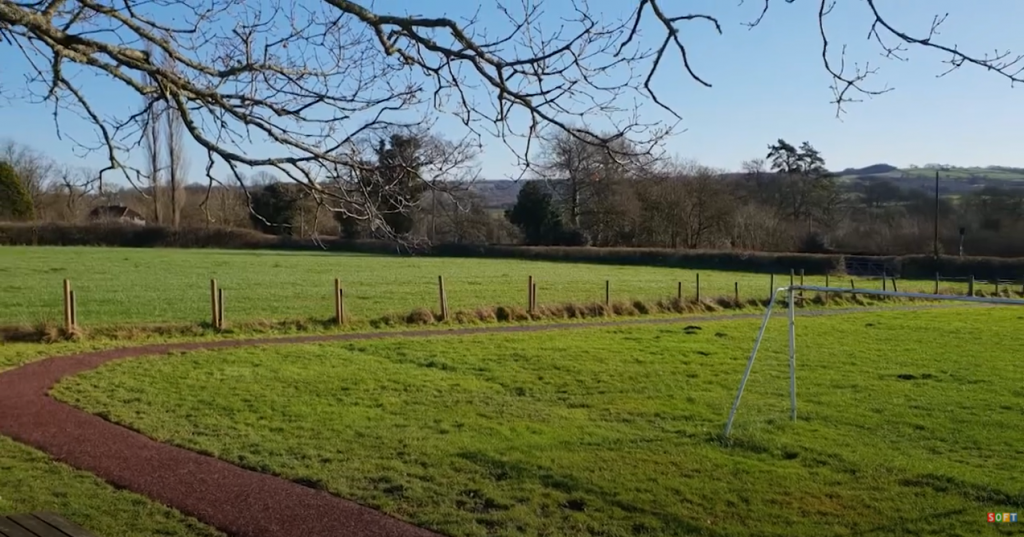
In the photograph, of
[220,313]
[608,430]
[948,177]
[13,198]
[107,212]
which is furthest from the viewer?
[948,177]

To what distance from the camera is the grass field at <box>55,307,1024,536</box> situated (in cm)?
714

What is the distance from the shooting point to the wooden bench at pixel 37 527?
5.03 metres

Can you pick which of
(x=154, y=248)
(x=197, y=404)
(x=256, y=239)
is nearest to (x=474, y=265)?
(x=256, y=239)

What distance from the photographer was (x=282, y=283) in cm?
3756

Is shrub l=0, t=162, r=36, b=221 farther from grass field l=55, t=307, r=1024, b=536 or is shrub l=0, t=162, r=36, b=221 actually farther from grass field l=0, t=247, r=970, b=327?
grass field l=55, t=307, r=1024, b=536

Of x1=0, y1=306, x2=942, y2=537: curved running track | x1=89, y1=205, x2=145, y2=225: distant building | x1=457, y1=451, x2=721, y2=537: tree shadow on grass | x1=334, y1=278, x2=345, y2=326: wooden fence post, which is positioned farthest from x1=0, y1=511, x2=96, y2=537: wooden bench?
x1=334, y1=278, x2=345, y2=326: wooden fence post

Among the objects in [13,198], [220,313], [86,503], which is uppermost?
[13,198]

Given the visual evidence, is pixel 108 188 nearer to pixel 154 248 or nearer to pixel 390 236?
pixel 390 236

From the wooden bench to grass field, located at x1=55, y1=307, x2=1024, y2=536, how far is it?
8.24ft

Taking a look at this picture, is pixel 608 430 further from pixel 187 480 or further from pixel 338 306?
pixel 338 306

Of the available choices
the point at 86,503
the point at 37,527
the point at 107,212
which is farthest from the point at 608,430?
the point at 37,527

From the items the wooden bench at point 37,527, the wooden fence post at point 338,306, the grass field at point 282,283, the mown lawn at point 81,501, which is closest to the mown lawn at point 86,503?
the mown lawn at point 81,501

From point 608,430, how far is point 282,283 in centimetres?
2937

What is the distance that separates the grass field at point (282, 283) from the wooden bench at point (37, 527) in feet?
54.1
